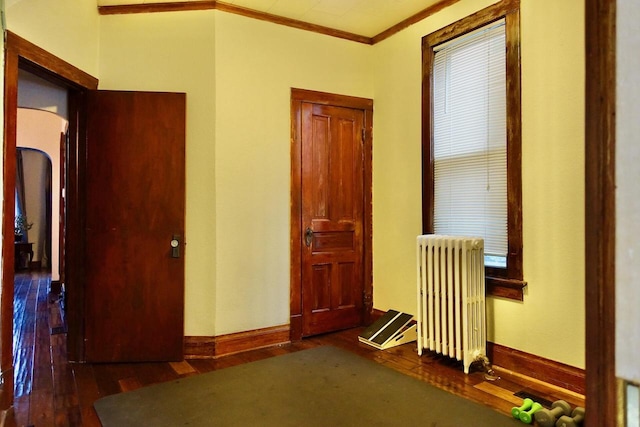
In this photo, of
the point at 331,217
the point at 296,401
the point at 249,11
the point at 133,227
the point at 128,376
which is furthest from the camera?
the point at 331,217

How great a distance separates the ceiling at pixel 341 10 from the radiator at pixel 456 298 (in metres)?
2.01

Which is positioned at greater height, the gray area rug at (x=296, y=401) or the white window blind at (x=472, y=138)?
the white window blind at (x=472, y=138)

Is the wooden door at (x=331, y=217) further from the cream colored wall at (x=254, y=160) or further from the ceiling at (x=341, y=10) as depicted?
the ceiling at (x=341, y=10)

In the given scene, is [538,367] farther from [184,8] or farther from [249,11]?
[184,8]

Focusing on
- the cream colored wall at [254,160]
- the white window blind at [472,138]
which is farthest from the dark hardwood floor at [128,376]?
the white window blind at [472,138]

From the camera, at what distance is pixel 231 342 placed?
136 inches

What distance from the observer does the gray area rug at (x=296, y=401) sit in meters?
2.29

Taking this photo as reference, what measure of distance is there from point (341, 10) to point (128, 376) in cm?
338

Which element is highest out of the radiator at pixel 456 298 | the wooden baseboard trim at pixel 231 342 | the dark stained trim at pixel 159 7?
the dark stained trim at pixel 159 7

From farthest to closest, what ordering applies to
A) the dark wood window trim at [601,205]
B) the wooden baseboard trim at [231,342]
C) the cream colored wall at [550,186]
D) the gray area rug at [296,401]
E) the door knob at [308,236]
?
the door knob at [308,236], the wooden baseboard trim at [231,342], the cream colored wall at [550,186], the gray area rug at [296,401], the dark wood window trim at [601,205]

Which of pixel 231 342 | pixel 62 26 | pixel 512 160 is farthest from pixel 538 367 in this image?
pixel 62 26

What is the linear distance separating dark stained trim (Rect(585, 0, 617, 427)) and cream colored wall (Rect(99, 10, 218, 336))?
3146 mm

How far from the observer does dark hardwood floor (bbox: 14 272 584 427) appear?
2.47 m

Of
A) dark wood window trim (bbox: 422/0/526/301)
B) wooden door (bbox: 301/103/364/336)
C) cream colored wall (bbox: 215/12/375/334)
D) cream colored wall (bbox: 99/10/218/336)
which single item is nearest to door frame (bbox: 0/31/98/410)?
cream colored wall (bbox: 99/10/218/336)
